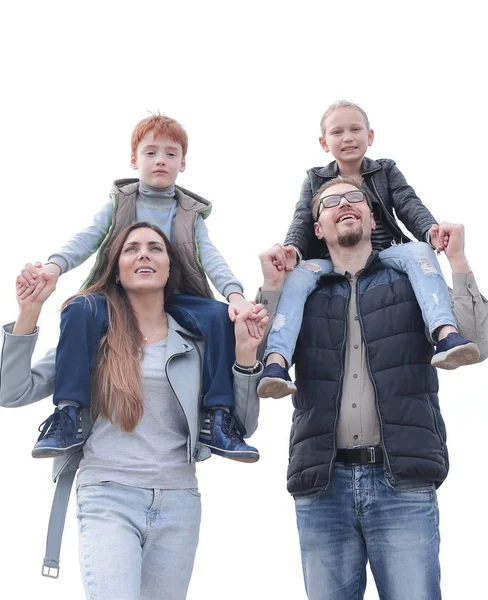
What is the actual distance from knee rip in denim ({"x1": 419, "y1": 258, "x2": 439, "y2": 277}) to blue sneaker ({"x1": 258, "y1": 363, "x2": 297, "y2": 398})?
3.64 ft

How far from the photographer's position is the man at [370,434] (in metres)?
5.06

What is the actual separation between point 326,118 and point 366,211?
112 cm

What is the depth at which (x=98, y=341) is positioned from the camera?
5.26m

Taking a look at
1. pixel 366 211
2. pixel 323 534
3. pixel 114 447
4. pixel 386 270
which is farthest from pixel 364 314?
pixel 114 447

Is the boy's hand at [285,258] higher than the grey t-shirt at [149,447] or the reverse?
higher

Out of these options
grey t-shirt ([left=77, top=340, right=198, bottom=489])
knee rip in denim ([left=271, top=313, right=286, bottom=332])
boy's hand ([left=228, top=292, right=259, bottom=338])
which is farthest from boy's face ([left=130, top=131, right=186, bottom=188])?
grey t-shirt ([left=77, top=340, right=198, bottom=489])

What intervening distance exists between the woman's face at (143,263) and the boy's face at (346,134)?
1704 millimetres

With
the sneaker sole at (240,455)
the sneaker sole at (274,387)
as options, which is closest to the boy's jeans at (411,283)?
the sneaker sole at (274,387)

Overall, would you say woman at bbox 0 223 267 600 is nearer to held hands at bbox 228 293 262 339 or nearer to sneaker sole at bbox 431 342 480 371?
held hands at bbox 228 293 262 339

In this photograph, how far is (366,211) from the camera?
5.87 m

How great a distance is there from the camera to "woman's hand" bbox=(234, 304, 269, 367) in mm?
5195

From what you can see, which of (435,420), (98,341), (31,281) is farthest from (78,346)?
(435,420)

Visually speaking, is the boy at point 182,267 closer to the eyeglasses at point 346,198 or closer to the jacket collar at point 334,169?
the eyeglasses at point 346,198

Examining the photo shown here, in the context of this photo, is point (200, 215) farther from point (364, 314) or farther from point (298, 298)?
point (364, 314)
